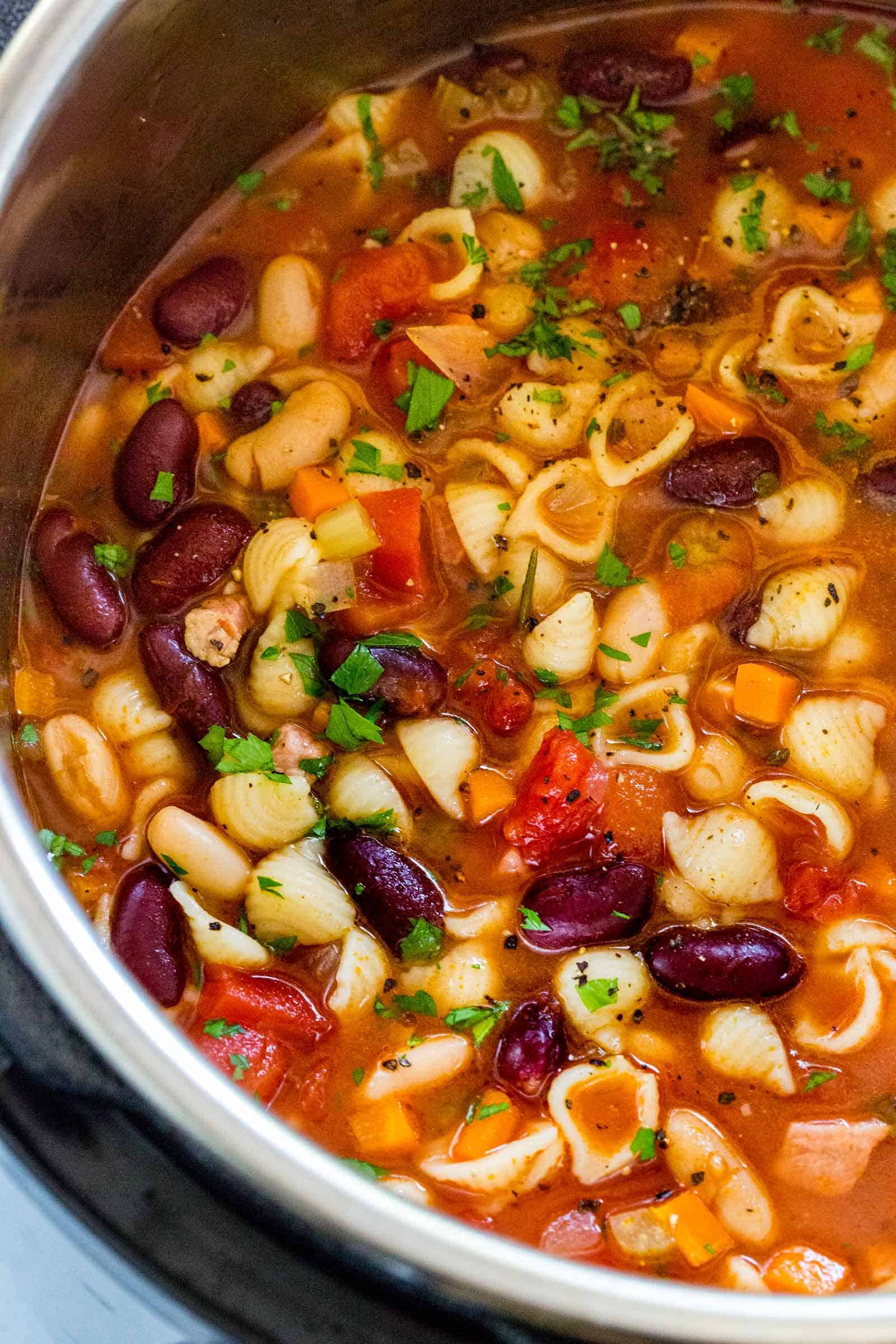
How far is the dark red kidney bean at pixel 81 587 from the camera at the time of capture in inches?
96.3

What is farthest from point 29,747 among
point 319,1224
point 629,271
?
point 629,271

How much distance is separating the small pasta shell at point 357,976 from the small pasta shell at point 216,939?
0.52 feet

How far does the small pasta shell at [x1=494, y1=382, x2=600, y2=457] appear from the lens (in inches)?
102

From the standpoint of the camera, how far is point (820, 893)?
96.8 inches

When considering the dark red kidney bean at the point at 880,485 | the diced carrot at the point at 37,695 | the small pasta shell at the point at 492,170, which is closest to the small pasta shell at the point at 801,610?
the dark red kidney bean at the point at 880,485

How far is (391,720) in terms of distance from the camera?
2.48m

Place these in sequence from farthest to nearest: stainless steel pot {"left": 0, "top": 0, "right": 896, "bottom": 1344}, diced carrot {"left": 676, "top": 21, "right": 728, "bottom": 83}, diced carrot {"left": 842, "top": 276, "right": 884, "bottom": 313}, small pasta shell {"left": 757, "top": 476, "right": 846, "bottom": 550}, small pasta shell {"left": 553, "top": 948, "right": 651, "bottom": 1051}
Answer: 1. diced carrot {"left": 676, "top": 21, "right": 728, "bottom": 83}
2. diced carrot {"left": 842, "top": 276, "right": 884, "bottom": 313}
3. small pasta shell {"left": 757, "top": 476, "right": 846, "bottom": 550}
4. small pasta shell {"left": 553, "top": 948, "right": 651, "bottom": 1051}
5. stainless steel pot {"left": 0, "top": 0, "right": 896, "bottom": 1344}

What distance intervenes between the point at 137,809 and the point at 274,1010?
0.46m

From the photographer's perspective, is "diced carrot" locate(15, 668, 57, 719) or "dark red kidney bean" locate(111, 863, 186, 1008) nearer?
"dark red kidney bean" locate(111, 863, 186, 1008)

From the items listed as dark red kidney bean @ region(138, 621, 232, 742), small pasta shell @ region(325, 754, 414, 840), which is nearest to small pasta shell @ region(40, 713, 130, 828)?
dark red kidney bean @ region(138, 621, 232, 742)

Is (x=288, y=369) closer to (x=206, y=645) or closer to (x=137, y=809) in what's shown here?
(x=206, y=645)

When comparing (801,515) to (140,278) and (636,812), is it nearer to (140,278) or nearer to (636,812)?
(636,812)

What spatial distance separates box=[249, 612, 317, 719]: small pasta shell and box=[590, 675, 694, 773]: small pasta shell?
1.85 ft

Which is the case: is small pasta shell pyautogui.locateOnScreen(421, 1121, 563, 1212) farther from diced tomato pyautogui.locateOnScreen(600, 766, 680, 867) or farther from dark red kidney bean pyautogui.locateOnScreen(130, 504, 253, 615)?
dark red kidney bean pyautogui.locateOnScreen(130, 504, 253, 615)
